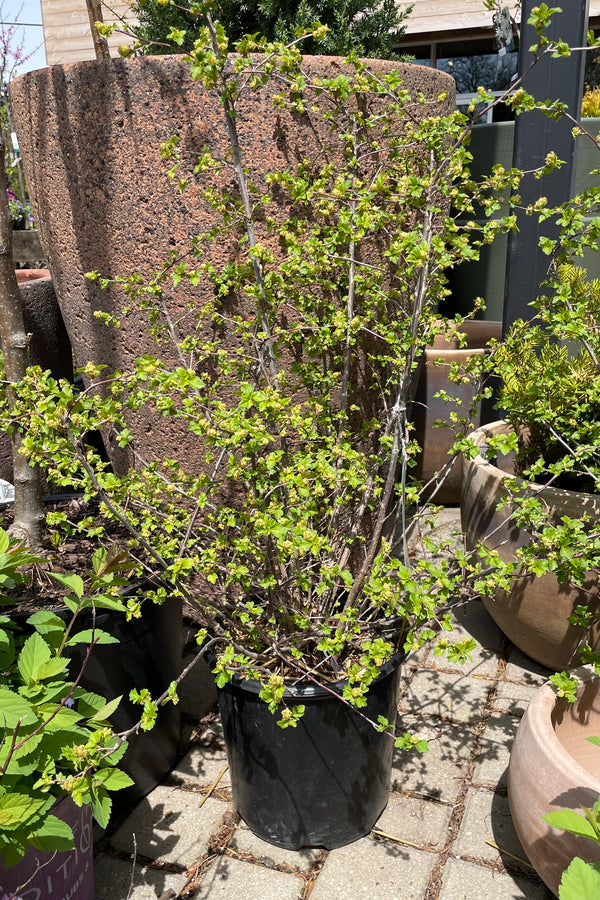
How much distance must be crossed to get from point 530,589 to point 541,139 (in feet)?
5.75

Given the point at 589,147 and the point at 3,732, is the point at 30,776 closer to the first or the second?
the point at 3,732

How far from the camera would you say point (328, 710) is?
1.74 metres

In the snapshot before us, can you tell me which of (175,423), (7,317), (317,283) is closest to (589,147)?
(317,283)

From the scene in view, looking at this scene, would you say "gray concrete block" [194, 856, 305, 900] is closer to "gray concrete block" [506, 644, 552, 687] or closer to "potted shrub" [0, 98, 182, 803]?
"potted shrub" [0, 98, 182, 803]

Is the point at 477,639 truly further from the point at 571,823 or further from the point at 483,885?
the point at 571,823

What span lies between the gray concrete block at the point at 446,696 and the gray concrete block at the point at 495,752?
0.22ft

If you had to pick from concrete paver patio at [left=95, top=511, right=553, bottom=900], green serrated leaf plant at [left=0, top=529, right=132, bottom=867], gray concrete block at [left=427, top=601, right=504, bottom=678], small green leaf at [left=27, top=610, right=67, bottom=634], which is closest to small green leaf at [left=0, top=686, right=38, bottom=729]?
green serrated leaf plant at [left=0, top=529, right=132, bottom=867]

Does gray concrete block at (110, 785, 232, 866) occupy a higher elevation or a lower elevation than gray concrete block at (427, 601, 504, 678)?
higher

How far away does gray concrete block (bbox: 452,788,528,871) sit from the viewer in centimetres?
177

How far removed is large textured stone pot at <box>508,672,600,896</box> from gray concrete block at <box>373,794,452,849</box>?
1.13 feet

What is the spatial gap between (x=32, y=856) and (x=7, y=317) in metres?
1.31

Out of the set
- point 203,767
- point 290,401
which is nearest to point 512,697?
point 203,767

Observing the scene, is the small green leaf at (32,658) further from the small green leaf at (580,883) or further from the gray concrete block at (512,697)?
the gray concrete block at (512,697)

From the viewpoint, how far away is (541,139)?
112 inches
